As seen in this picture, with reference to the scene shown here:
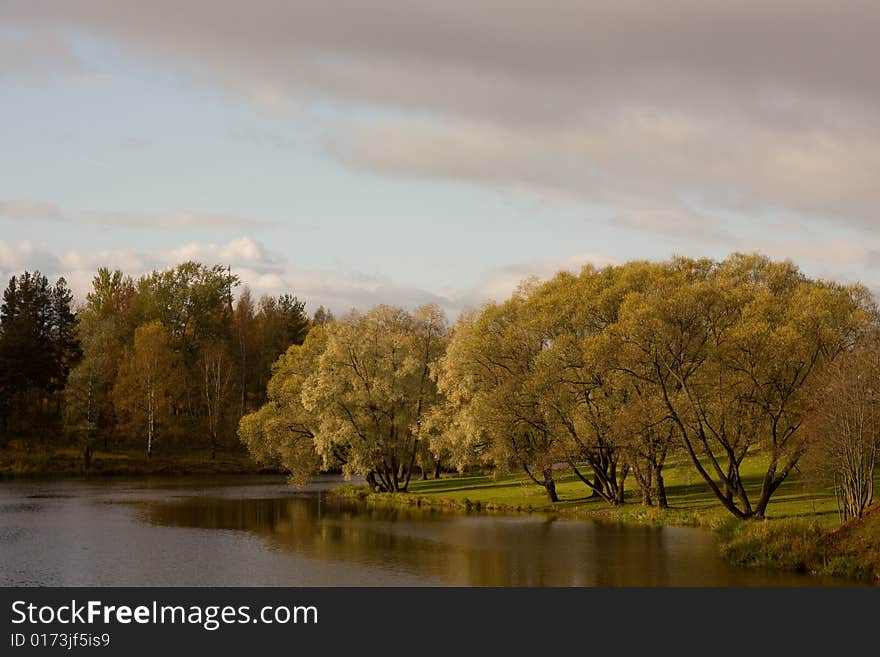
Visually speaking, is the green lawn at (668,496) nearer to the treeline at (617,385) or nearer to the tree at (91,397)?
the treeline at (617,385)

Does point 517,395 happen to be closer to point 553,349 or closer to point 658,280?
point 553,349

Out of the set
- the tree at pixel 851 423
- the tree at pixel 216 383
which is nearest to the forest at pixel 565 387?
the tree at pixel 851 423

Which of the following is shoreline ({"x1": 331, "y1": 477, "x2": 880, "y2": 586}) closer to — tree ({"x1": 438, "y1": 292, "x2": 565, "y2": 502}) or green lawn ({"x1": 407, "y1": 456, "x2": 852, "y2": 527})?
green lawn ({"x1": 407, "y1": 456, "x2": 852, "y2": 527})

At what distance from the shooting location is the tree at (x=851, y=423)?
4084 cm

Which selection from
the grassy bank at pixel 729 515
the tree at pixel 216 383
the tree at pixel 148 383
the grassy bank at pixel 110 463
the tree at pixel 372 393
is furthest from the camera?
the tree at pixel 216 383

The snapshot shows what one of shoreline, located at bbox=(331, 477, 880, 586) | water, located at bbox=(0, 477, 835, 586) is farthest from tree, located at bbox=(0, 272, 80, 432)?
shoreline, located at bbox=(331, 477, 880, 586)

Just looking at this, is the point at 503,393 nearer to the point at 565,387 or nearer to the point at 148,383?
the point at 565,387

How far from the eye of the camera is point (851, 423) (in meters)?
41.1

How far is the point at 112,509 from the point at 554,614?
4191cm

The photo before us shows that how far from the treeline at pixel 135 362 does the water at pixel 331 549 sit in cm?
4142

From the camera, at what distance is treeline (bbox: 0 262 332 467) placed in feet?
358

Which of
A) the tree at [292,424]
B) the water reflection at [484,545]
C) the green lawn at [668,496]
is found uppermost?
the tree at [292,424]

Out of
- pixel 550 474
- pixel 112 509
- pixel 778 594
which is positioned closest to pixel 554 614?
pixel 778 594

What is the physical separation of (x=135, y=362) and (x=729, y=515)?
8107 cm
